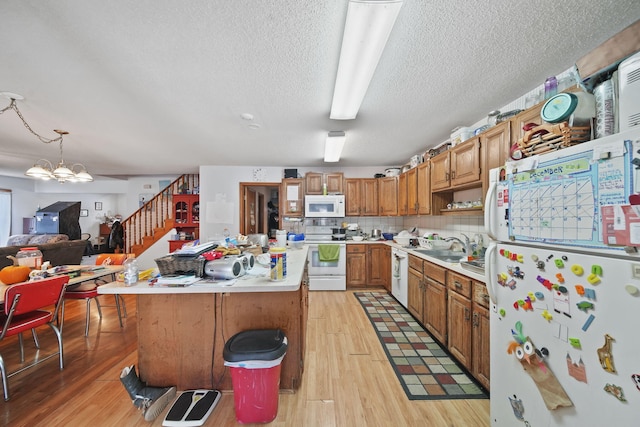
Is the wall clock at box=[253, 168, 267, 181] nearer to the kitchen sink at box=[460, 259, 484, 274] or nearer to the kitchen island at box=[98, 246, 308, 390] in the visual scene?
the kitchen island at box=[98, 246, 308, 390]

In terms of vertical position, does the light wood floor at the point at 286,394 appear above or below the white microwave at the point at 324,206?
below

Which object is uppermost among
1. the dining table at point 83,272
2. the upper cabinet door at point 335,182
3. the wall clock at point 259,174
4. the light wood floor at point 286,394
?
the wall clock at point 259,174

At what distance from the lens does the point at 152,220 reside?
5.71 metres

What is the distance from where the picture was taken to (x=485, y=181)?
A: 2061 mm

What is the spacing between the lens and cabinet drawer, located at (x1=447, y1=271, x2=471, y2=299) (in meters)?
1.83

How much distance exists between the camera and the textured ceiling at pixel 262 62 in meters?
1.24

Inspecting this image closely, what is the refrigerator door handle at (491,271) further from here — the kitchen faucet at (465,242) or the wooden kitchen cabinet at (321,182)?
the wooden kitchen cabinet at (321,182)

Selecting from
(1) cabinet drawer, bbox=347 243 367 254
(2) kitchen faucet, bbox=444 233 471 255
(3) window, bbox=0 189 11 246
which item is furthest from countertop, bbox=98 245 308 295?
(3) window, bbox=0 189 11 246

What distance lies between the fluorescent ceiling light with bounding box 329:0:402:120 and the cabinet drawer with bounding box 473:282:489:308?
172cm

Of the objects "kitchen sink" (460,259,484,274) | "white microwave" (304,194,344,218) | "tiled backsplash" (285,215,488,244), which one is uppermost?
"white microwave" (304,194,344,218)

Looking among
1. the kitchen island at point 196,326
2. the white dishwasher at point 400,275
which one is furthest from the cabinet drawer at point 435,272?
the kitchen island at point 196,326

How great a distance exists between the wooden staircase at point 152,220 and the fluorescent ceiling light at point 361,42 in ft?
17.5

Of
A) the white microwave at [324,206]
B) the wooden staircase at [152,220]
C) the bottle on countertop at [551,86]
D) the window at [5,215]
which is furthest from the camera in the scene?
the window at [5,215]

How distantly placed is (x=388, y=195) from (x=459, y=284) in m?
2.66
